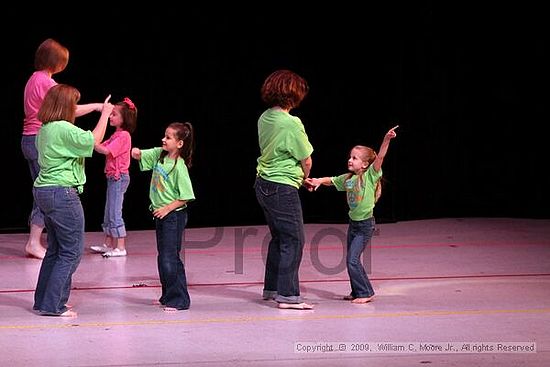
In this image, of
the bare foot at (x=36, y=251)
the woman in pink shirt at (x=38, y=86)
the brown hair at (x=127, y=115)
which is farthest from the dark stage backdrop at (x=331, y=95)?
the brown hair at (x=127, y=115)

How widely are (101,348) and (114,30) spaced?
456 cm

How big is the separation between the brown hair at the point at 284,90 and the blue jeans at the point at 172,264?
2.64 feet

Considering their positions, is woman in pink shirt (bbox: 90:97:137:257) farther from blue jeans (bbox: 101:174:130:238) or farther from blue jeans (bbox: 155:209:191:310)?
blue jeans (bbox: 155:209:191:310)

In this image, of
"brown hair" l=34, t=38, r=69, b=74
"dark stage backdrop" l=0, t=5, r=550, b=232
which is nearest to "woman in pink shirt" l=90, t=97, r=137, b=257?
"brown hair" l=34, t=38, r=69, b=74

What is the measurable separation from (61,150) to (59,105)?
0.24 m

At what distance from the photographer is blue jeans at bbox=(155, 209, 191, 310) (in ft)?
19.1

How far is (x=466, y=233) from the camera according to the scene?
343 inches

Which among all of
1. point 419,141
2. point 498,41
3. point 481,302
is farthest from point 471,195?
point 481,302

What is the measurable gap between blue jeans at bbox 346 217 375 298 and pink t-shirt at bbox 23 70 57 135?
7.54 ft

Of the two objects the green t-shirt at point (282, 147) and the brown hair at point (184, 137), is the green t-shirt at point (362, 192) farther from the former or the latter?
the brown hair at point (184, 137)

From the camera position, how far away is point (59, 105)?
18.5 feet

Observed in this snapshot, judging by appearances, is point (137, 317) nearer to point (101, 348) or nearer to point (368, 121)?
point (101, 348)

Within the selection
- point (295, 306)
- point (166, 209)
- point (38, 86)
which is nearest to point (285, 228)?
point (295, 306)

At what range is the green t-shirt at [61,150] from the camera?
18.3 feet
